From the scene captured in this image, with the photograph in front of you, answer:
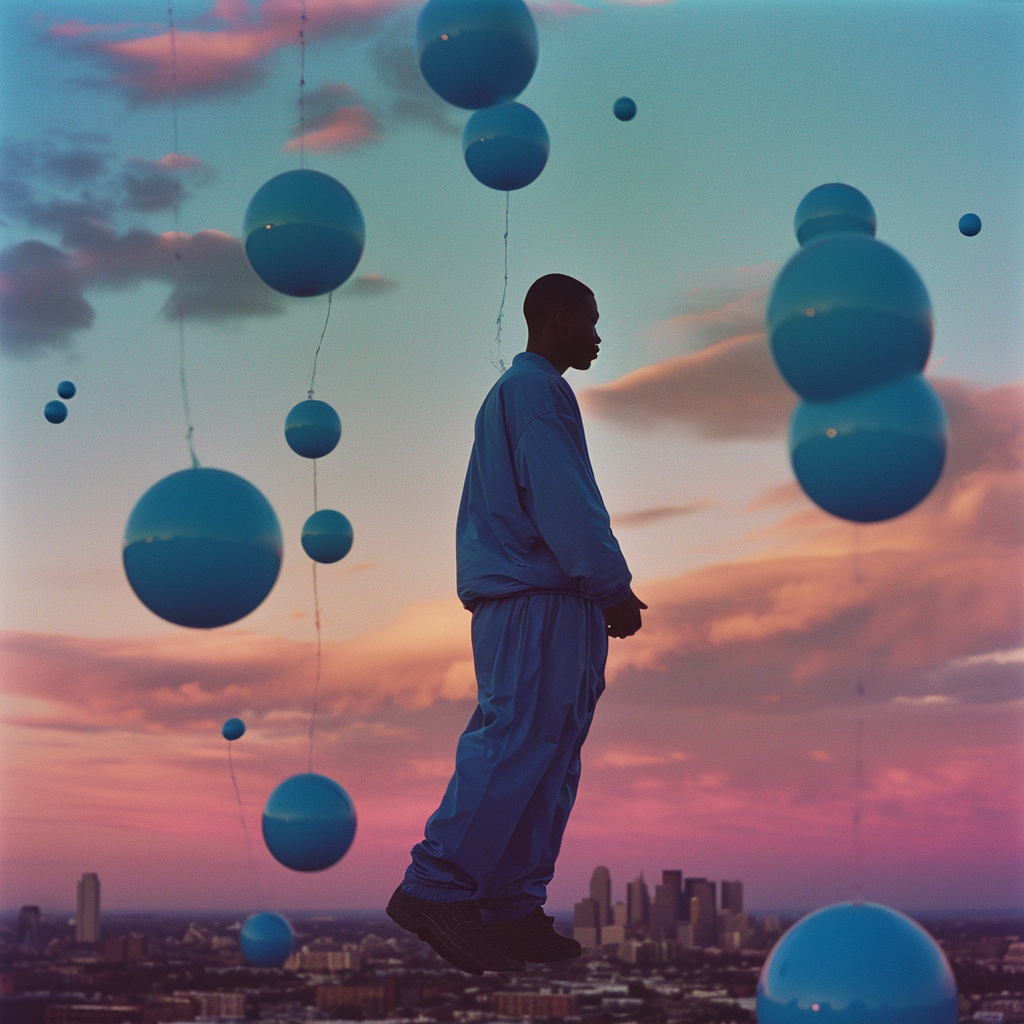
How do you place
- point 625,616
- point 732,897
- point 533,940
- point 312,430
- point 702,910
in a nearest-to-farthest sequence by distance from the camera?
point 533,940, point 625,616, point 312,430, point 732,897, point 702,910

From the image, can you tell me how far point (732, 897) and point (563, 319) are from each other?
13925 mm

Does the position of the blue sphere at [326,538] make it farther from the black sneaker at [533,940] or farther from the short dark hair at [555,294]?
the black sneaker at [533,940]

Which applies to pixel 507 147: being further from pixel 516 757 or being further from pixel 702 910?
pixel 702 910

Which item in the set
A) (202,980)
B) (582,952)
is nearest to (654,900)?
(582,952)

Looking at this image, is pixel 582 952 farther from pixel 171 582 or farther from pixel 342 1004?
pixel 342 1004

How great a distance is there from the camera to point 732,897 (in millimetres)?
16688

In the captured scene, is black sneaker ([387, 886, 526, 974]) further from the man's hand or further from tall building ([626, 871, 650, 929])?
tall building ([626, 871, 650, 929])

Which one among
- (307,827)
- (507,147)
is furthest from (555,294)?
(307,827)

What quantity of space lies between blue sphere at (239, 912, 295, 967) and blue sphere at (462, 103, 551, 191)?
14.6 ft

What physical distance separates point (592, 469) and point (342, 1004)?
1459 inches

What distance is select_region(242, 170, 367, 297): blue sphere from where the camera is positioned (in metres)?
5.10

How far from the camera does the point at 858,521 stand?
3.76m

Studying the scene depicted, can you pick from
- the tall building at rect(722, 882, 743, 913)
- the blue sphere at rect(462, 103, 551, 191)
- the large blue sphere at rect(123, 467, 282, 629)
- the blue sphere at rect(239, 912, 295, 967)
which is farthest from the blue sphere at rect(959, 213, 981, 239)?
the tall building at rect(722, 882, 743, 913)

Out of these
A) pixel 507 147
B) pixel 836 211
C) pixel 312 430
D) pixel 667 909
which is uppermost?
pixel 507 147
